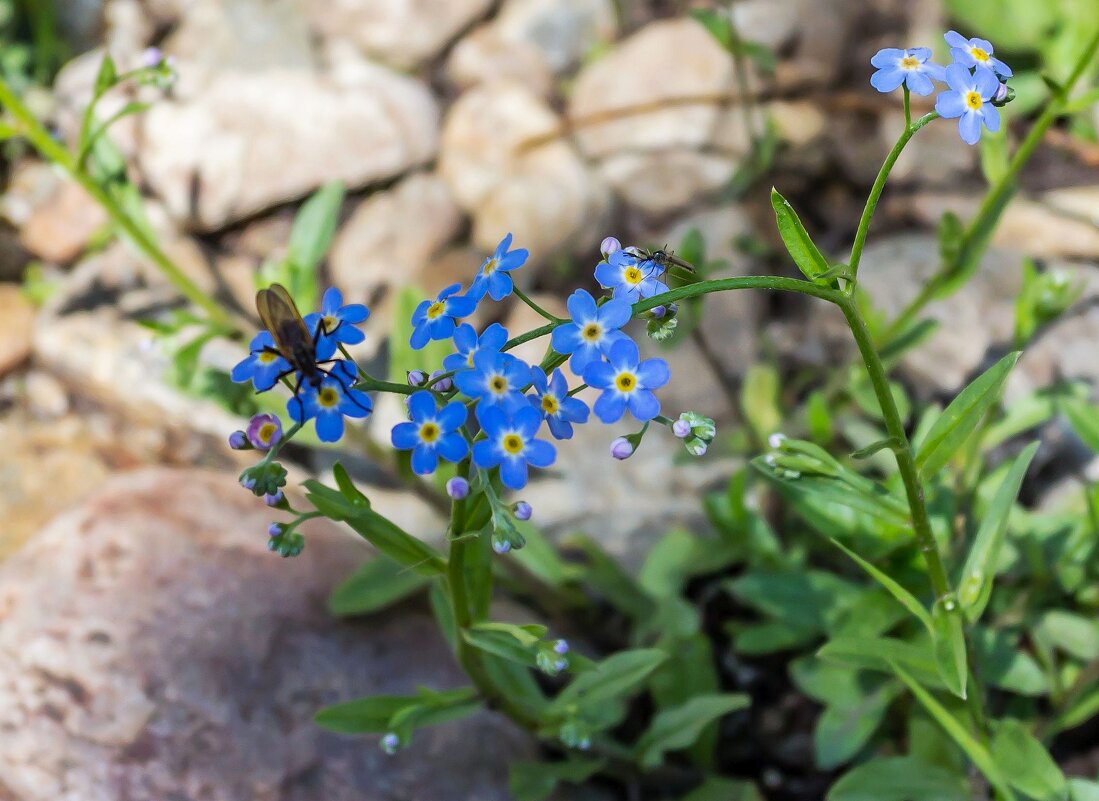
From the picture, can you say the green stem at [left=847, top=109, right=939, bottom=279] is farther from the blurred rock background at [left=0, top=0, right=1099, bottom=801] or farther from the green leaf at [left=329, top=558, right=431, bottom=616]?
the blurred rock background at [left=0, top=0, right=1099, bottom=801]

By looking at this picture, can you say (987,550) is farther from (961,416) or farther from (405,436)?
(405,436)

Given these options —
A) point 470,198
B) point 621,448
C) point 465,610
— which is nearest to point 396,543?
point 465,610

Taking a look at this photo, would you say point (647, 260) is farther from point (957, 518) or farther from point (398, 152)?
point (398, 152)

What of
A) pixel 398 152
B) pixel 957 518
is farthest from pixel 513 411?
pixel 398 152

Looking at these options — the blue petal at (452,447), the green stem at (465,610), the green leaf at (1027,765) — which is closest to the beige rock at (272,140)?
the green stem at (465,610)

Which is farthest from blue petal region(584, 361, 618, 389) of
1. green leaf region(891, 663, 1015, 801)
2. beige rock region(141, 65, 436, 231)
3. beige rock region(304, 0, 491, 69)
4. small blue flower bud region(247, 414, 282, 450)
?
beige rock region(304, 0, 491, 69)

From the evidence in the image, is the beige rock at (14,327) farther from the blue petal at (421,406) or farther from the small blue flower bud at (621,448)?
the small blue flower bud at (621,448)
